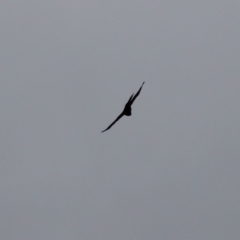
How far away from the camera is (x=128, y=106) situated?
21750mm
